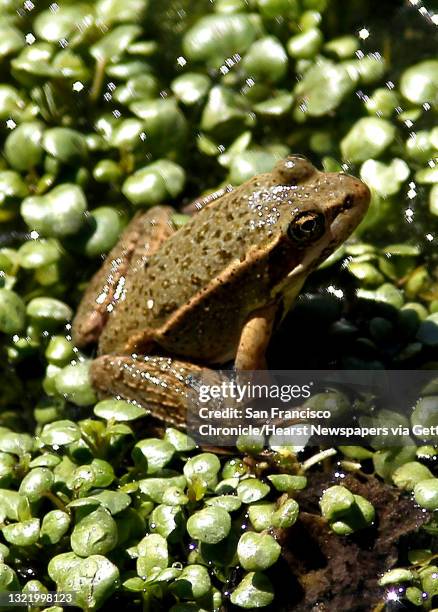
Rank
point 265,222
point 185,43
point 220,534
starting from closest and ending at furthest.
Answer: point 220,534, point 265,222, point 185,43

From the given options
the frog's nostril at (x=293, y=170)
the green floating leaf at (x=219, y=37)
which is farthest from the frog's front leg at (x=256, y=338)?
the green floating leaf at (x=219, y=37)

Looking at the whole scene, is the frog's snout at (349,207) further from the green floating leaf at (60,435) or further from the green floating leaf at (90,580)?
the green floating leaf at (90,580)

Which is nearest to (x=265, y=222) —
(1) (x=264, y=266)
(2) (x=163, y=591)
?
(1) (x=264, y=266)

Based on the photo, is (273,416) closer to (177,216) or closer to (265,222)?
(265,222)

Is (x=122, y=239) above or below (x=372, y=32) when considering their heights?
below

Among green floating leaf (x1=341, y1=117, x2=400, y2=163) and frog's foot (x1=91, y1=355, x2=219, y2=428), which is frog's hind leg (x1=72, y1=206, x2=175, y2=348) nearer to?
frog's foot (x1=91, y1=355, x2=219, y2=428)

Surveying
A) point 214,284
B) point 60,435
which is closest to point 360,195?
point 214,284
